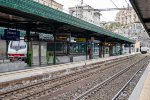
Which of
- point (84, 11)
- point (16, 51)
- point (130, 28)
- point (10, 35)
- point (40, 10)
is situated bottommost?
point (16, 51)

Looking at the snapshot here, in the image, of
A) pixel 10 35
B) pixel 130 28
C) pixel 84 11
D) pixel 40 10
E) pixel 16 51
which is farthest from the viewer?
pixel 130 28

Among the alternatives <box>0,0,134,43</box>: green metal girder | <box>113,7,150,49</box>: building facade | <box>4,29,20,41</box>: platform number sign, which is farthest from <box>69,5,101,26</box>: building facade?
<box>4,29,20,41</box>: platform number sign

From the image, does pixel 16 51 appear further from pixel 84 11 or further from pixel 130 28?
pixel 130 28

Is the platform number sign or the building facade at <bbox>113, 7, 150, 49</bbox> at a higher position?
the building facade at <bbox>113, 7, 150, 49</bbox>

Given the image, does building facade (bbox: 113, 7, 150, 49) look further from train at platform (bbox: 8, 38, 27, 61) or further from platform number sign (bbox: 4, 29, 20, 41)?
platform number sign (bbox: 4, 29, 20, 41)

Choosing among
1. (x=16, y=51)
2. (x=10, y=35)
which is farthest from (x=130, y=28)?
(x=10, y=35)

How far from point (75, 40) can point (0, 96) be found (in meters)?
24.6

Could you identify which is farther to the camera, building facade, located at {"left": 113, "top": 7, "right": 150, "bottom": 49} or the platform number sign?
building facade, located at {"left": 113, "top": 7, "right": 150, "bottom": 49}

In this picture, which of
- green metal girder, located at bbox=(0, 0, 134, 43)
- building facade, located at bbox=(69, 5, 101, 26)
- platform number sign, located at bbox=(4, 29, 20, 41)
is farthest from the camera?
building facade, located at bbox=(69, 5, 101, 26)

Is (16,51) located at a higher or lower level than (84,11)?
lower

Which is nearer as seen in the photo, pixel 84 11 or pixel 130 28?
pixel 84 11

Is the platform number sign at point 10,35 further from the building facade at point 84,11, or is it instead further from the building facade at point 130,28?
the building facade at point 130,28

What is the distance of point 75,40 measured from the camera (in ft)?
122

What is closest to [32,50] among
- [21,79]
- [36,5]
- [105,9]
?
[36,5]
